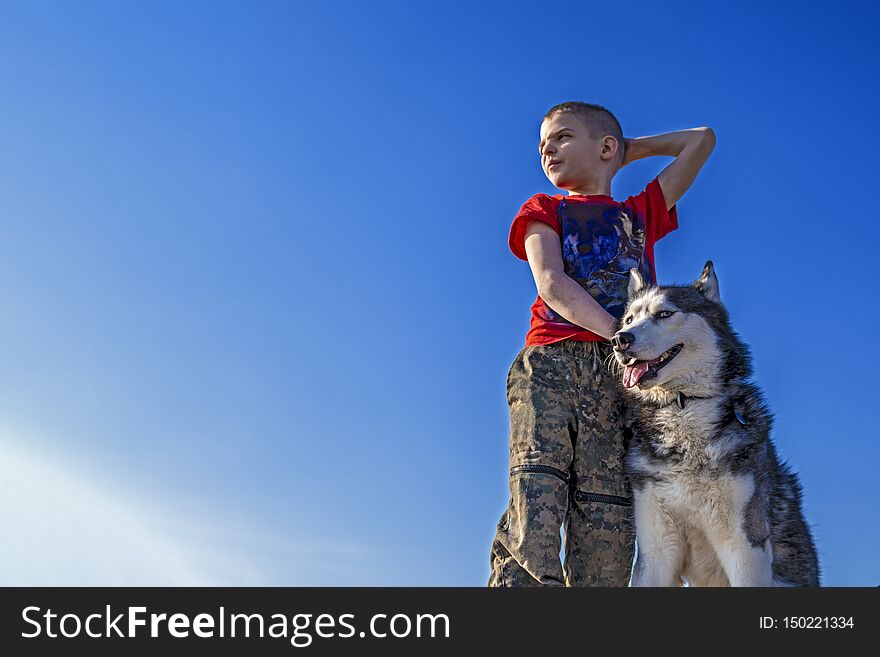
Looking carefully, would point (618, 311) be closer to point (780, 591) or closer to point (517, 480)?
point (517, 480)

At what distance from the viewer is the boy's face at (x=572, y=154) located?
21.6ft

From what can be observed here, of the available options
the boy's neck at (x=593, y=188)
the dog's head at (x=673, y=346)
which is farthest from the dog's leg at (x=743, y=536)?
the boy's neck at (x=593, y=188)

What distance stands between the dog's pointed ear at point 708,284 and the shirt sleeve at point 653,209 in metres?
0.43

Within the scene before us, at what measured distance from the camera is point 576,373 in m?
5.93

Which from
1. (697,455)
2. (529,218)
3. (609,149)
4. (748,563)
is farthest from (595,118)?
(748,563)

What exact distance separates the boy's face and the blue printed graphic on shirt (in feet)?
1.14

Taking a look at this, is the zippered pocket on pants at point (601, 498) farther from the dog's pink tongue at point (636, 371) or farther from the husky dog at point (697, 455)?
the dog's pink tongue at point (636, 371)

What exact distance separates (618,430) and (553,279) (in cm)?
116

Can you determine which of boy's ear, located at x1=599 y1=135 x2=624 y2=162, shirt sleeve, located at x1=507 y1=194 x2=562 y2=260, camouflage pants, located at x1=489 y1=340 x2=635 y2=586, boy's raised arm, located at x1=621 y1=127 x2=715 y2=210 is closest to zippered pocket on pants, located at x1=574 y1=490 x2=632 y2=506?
camouflage pants, located at x1=489 y1=340 x2=635 y2=586

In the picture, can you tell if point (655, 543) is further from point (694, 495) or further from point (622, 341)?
point (622, 341)

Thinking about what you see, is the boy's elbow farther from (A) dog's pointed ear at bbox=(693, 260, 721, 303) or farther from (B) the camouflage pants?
(B) the camouflage pants

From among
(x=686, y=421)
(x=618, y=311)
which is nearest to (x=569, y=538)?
→ (x=686, y=421)

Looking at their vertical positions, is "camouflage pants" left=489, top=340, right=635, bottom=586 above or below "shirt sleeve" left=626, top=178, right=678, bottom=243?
below

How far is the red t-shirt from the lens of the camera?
6145 millimetres
